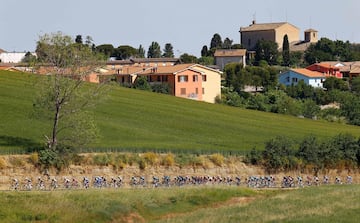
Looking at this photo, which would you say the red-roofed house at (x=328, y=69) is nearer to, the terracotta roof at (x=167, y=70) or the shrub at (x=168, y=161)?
the terracotta roof at (x=167, y=70)

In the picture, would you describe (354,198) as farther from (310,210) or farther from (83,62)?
(83,62)

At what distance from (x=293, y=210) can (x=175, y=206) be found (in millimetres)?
8426

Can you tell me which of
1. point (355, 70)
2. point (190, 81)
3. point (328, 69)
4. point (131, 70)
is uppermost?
point (328, 69)

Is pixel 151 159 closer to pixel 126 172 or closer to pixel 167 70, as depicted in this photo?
pixel 126 172

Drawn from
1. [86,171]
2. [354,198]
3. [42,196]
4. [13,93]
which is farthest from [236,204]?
[13,93]

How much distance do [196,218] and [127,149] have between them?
30017 mm

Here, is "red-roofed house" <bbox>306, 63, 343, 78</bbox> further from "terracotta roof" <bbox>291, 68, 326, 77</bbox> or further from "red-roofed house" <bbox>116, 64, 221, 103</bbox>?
"red-roofed house" <bbox>116, 64, 221, 103</bbox>

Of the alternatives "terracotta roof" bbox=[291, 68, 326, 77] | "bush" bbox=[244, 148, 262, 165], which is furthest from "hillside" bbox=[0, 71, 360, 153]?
"terracotta roof" bbox=[291, 68, 326, 77]

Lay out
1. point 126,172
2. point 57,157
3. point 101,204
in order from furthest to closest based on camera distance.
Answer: point 126,172
point 57,157
point 101,204

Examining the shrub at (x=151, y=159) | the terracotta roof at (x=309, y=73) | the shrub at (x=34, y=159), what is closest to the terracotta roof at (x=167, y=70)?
the terracotta roof at (x=309, y=73)

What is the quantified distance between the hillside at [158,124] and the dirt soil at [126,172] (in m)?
2.70

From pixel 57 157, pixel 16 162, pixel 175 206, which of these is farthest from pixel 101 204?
pixel 57 157

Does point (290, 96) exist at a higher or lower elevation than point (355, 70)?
lower

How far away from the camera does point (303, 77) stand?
545 feet
